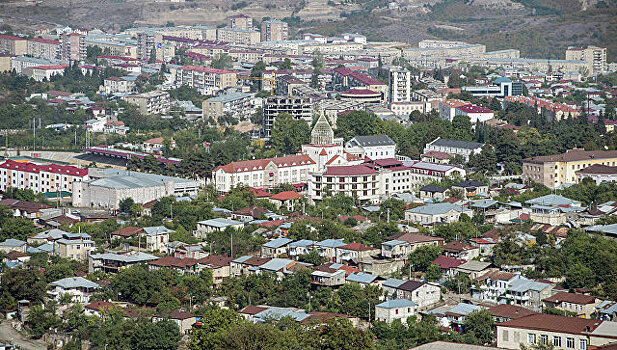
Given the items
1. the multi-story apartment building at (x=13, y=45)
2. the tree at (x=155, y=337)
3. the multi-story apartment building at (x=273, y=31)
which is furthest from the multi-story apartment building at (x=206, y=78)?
the tree at (x=155, y=337)

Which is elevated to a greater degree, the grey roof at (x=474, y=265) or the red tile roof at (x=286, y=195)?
the red tile roof at (x=286, y=195)

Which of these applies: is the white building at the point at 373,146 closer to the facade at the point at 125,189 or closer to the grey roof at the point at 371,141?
the grey roof at the point at 371,141

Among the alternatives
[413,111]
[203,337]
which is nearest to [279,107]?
[413,111]

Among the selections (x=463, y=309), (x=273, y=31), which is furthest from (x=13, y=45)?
(x=463, y=309)

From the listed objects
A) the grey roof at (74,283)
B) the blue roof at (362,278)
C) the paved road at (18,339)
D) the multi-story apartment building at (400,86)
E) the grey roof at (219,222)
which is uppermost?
the multi-story apartment building at (400,86)

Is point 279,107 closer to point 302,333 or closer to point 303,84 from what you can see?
point 303,84

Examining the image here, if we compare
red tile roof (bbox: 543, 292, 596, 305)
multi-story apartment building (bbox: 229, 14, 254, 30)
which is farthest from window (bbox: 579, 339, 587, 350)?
multi-story apartment building (bbox: 229, 14, 254, 30)
